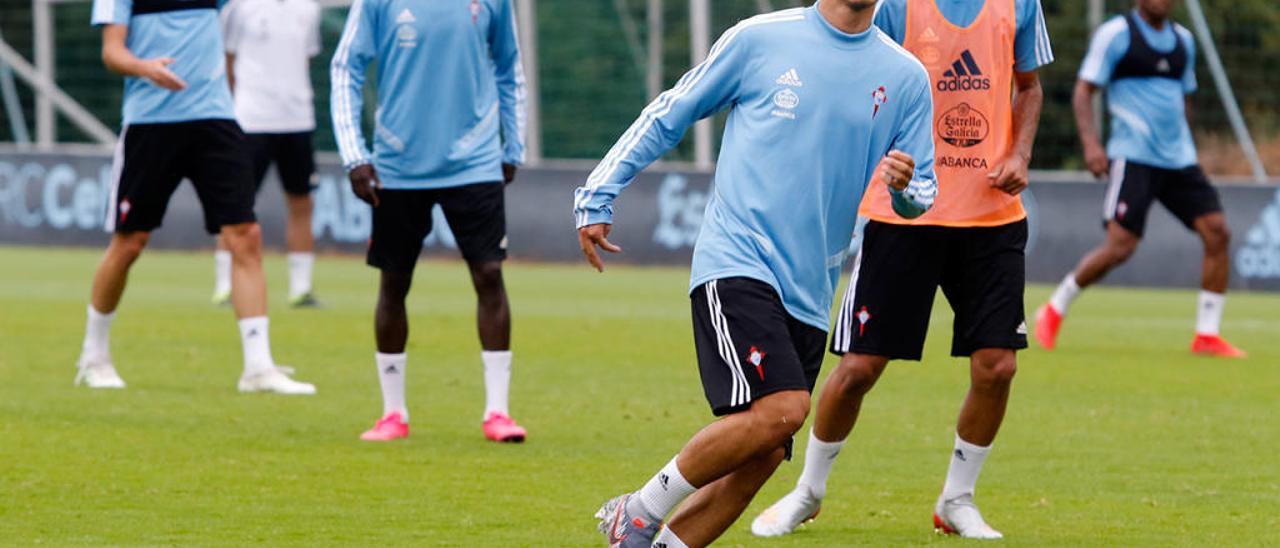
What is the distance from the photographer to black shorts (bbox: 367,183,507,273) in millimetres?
9789

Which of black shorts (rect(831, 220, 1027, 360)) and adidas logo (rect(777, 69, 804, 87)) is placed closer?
adidas logo (rect(777, 69, 804, 87))

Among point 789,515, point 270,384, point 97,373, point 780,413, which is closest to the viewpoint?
point 780,413

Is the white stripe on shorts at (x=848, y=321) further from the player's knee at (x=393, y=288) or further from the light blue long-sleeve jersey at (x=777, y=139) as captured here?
the player's knee at (x=393, y=288)

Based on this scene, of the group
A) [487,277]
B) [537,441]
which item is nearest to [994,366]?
[537,441]

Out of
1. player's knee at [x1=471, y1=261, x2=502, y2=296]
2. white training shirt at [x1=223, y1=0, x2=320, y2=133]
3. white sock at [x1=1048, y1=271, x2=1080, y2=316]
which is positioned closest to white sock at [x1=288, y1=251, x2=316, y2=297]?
white training shirt at [x1=223, y1=0, x2=320, y2=133]

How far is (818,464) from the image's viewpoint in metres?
7.69

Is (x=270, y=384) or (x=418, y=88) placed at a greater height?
(x=418, y=88)

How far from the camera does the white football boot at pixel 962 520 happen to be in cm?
755

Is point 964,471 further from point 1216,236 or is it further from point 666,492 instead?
point 1216,236

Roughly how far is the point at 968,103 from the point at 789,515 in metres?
1.55

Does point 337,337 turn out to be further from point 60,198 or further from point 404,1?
point 60,198

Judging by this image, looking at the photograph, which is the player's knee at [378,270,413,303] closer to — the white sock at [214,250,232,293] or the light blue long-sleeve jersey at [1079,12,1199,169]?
the light blue long-sleeve jersey at [1079,12,1199,169]

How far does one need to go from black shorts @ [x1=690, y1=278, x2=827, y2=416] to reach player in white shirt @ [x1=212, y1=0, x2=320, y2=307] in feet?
34.0

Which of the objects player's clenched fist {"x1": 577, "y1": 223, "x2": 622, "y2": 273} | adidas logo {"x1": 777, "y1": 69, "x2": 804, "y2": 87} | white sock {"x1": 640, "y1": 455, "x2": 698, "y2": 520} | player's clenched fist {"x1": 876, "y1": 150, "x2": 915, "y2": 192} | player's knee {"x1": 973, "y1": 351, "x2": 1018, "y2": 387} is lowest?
player's knee {"x1": 973, "y1": 351, "x2": 1018, "y2": 387}
